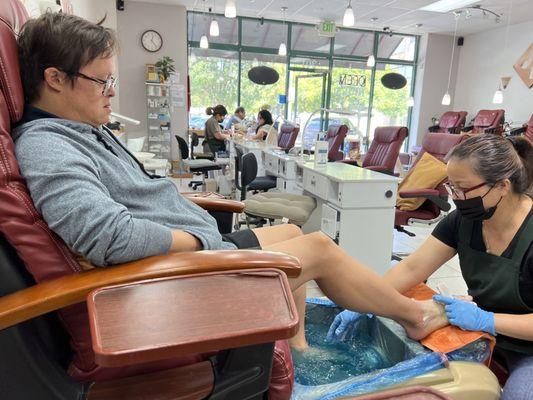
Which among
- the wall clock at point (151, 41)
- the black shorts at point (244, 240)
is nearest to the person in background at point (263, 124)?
the wall clock at point (151, 41)

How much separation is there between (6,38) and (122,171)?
383mm

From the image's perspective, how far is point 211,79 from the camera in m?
8.42

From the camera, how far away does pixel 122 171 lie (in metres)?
1.07

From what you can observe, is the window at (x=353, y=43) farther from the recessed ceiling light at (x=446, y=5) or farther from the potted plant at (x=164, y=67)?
the potted plant at (x=164, y=67)

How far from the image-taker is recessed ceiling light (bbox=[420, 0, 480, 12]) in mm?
6691

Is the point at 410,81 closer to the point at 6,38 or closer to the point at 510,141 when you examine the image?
the point at 510,141

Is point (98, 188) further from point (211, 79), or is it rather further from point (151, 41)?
point (211, 79)

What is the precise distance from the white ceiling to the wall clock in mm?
550

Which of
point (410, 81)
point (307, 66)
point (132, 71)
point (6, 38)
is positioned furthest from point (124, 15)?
point (6, 38)

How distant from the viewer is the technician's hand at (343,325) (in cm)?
147

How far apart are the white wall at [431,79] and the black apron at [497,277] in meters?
8.65

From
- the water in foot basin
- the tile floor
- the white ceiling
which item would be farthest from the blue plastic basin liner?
the white ceiling

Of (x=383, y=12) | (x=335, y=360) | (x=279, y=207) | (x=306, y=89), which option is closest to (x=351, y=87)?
(x=306, y=89)

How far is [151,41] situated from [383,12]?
14.0 ft
